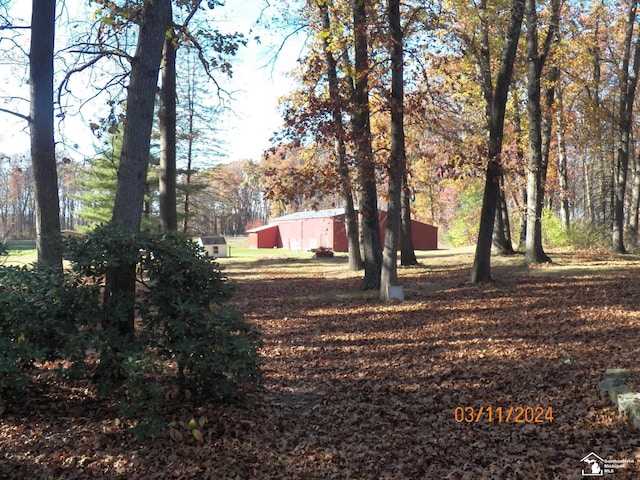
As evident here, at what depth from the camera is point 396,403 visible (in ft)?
17.0

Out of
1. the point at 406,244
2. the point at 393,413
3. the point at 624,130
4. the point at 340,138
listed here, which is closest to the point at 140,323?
the point at 393,413

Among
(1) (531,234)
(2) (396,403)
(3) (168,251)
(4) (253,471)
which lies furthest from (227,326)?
(1) (531,234)

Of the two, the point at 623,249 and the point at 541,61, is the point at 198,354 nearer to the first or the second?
the point at 541,61

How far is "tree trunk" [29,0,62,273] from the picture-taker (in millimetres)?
6887

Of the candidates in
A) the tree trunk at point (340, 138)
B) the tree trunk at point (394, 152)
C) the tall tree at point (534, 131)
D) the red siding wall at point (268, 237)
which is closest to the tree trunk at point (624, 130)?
the tall tree at point (534, 131)

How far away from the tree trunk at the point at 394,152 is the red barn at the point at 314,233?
21.4 meters

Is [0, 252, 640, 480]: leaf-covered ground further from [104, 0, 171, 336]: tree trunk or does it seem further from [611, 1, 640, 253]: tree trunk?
[611, 1, 640, 253]: tree trunk

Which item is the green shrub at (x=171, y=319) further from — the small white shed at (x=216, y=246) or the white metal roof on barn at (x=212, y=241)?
the white metal roof on barn at (x=212, y=241)

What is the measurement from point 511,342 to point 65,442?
5549mm

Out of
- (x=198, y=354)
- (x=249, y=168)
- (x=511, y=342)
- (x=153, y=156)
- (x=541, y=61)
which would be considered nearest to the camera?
(x=198, y=354)

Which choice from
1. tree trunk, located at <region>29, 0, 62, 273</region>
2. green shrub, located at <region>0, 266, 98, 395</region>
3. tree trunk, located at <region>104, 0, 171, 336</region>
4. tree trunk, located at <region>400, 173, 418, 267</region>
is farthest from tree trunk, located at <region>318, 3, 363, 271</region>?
green shrub, located at <region>0, 266, 98, 395</region>

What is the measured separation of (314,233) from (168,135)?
27.7m
